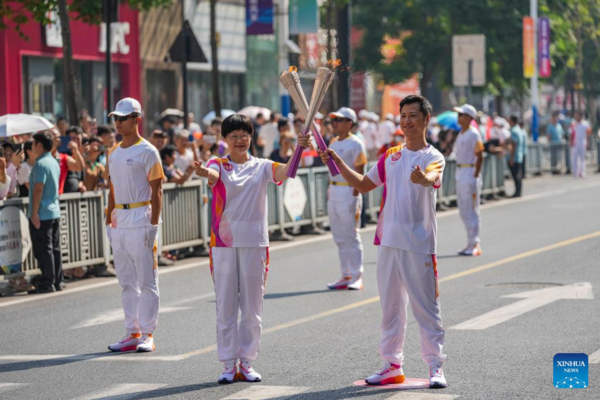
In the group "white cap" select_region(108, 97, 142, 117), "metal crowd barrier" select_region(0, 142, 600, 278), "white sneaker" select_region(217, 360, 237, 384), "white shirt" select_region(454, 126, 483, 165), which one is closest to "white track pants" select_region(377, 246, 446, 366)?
"white sneaker" select_region(217, 360, 237, 384)

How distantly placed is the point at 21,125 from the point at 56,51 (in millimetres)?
14586

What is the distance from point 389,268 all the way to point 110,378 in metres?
2.23

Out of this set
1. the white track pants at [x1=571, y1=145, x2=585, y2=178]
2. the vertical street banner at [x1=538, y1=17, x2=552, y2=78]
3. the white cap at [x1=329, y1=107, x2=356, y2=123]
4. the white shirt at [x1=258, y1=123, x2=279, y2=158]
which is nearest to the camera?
the white cap at [x1=329, y1=107, x2=356, y2=123]

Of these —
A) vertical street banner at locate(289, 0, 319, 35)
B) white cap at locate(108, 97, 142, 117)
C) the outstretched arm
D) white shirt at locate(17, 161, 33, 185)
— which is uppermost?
vertical street banner at locate(289, 0, 319, 35)

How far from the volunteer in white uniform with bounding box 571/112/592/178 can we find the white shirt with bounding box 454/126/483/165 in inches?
781

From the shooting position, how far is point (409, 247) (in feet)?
28.7

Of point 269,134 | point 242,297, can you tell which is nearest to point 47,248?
point 242,297

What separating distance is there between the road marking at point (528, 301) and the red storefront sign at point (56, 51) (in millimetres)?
16663

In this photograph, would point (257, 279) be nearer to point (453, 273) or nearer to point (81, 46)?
point (453, 273)

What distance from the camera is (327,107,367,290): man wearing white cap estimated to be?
47.5ft

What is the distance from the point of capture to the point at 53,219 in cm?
1466

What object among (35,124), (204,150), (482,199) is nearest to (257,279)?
(35,124)

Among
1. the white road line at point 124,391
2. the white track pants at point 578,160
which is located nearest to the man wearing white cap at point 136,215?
the white road line at point 124,391

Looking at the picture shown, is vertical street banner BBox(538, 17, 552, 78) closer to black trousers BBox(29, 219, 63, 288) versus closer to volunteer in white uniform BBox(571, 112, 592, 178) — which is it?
volunteer in white uniform BBox(571, 112, 592, 178)
